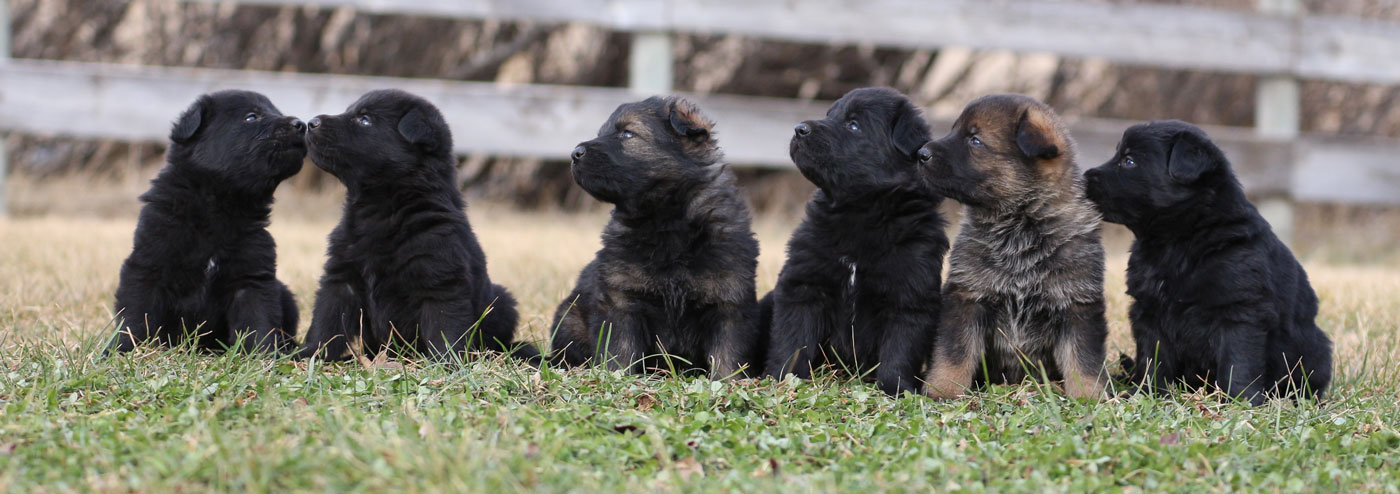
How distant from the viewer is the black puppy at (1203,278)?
408 centimetres

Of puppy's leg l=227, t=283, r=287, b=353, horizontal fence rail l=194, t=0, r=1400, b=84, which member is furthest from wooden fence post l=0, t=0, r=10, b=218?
puppy's leg l=227, t=283, r=287, b=353

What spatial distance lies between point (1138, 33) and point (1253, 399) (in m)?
5.18

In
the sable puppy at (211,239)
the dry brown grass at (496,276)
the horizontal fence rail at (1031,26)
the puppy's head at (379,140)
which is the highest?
the horizontal fence rail at (1031,26)

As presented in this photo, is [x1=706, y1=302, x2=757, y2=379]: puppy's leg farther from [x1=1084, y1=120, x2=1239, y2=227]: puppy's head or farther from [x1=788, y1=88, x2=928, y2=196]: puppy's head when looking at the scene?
[x1=1084, y1=120, x2=1239, y2=227]: puppy's head

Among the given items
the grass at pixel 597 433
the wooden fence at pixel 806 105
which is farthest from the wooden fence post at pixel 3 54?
the grass at pixel 597 433

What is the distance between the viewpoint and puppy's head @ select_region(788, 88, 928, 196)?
4.31 meters

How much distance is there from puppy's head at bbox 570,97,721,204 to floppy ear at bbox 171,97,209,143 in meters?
1.48

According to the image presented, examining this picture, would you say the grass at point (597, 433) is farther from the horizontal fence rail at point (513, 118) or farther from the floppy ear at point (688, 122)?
the horizontal fence rail at point (513, 118)

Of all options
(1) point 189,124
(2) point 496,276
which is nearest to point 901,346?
(1) point 189,124

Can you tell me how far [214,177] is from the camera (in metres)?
4.50

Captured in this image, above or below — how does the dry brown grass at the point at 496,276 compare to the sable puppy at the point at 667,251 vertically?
below

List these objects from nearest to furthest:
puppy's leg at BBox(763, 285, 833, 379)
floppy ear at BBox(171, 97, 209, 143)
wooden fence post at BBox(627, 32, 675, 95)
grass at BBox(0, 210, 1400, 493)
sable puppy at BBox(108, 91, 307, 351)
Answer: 1. grass at BBox(0, 210, 1400, 493)
2. puppy's leg at BBox(763, 285, 833, 379)
3. sable puppy at BBox(108, 91, 307, 351)
4. floppy ear at BBox(171, 97, 209, 143)
5. wooden fence post at BBox(627, 32, 675, 95)

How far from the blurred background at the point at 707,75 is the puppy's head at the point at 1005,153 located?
3.92m

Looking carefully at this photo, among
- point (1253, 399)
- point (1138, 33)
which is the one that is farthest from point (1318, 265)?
point (1253, 399)
